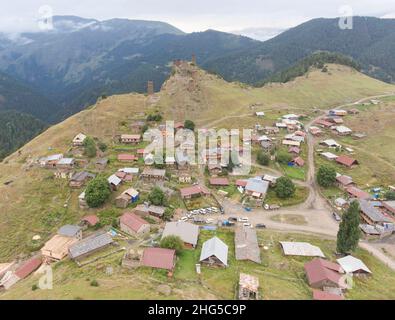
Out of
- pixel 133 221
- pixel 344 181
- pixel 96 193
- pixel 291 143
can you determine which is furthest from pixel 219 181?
pixel 291 143

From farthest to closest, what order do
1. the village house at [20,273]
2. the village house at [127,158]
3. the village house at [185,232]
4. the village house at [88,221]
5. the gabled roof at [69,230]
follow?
the village house at [127,158] → the village house at [88,221] → the gabled roof at [69,230] → the village house at [185,232] → the village house at [20,273]

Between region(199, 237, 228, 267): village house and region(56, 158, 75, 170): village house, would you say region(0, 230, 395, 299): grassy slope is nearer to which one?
region(199, 237, 228, 267): village house

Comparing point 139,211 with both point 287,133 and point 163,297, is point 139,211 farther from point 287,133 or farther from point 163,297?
point 287,133

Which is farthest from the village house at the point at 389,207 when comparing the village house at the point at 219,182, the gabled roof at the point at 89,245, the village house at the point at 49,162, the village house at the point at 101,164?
the village house at the point at 49,162

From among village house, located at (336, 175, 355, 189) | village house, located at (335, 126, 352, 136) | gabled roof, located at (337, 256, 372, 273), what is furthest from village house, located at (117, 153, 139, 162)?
village house, located at (335, 126, 352, 136)

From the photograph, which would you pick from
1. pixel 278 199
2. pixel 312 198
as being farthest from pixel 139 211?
pixel 312 198

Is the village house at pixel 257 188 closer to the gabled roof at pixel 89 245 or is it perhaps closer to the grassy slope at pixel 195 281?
the grassy slope at pixel 195 281
